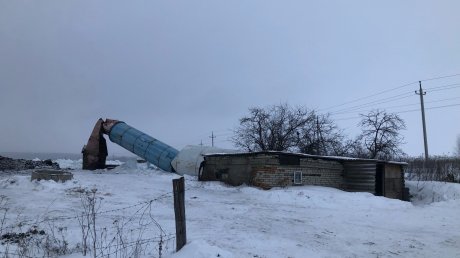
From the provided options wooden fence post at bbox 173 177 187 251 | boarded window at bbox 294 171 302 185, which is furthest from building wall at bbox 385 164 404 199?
wooden fence post at bbox 173 177 187 251

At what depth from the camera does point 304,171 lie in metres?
20.8

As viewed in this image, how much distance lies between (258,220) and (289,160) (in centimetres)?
927

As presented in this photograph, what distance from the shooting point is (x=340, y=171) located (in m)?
22.7

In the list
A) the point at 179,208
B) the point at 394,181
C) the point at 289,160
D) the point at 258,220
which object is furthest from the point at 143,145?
the point at 179,208

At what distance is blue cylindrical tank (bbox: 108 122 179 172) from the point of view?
31938 millimetres

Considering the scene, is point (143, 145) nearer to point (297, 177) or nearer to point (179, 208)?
point (297, 177)

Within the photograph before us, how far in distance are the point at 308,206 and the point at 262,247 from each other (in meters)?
7.98

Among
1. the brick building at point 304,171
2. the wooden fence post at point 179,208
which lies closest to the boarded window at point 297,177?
the brick building at point 304,171

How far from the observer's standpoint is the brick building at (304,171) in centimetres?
2027

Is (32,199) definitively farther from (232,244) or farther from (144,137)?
(144,137)

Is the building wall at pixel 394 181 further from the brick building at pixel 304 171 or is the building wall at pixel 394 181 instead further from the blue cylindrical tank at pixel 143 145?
the blue cylindrical tank at pixel 143 145

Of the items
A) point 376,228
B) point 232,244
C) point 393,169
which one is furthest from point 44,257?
point 393,169

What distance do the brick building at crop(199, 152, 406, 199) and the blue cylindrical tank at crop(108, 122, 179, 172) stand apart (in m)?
7.97

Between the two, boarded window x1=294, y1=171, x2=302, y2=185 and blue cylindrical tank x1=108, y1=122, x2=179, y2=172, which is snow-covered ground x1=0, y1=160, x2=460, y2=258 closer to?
boarded window x1=294, y1=171, x2=302, y2=185
